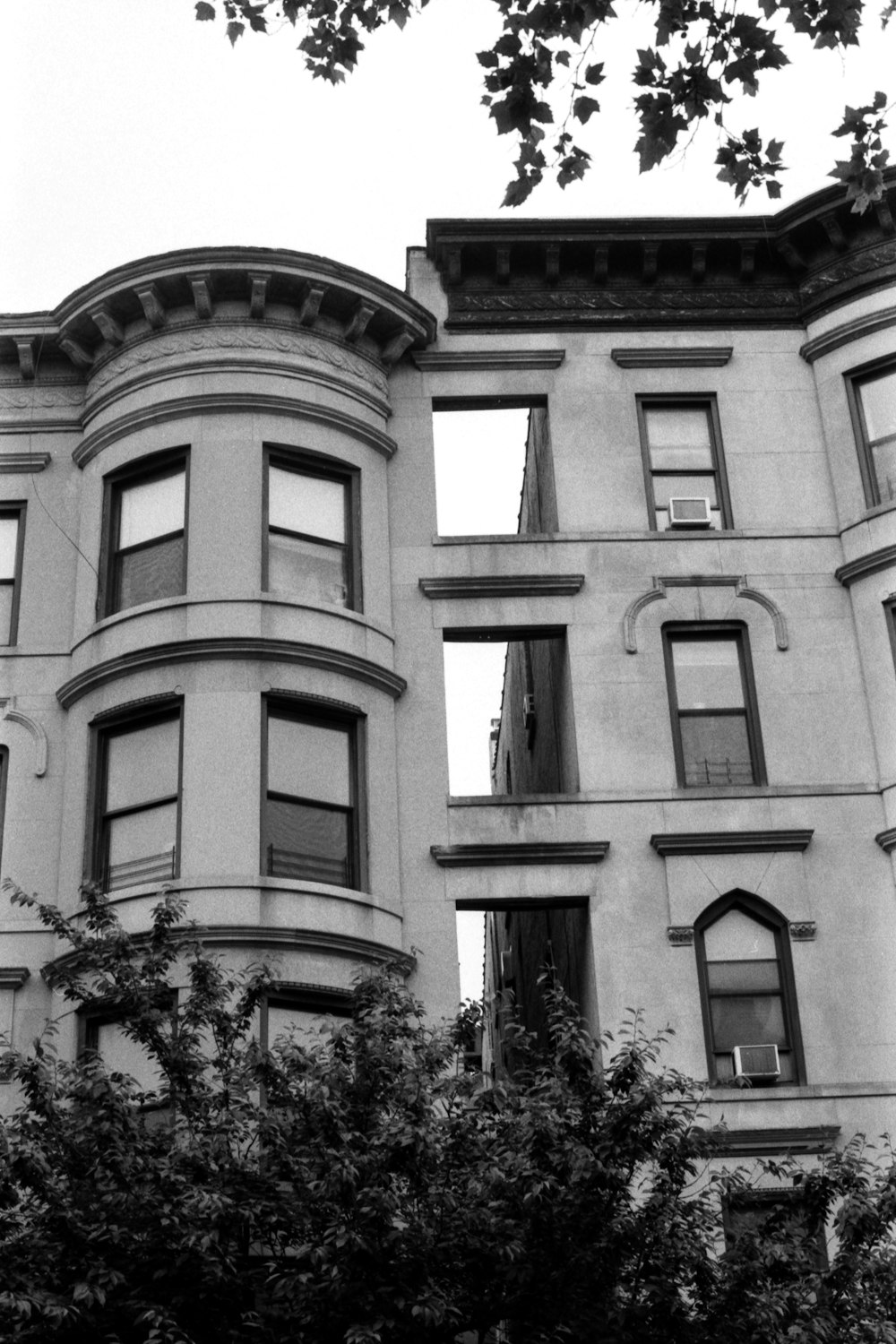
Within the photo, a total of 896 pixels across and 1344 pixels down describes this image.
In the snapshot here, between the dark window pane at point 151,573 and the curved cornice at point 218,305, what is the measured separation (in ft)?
9.13

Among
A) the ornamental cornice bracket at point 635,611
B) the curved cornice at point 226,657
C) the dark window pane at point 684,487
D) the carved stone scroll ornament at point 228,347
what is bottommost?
the curved cornice at point 226,657

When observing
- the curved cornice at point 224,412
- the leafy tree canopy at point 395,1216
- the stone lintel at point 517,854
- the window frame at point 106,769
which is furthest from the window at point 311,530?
the leafy tree canopy at point 395,1216

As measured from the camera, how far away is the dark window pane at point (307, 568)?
2106 cm

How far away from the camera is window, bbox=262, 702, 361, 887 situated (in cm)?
1947

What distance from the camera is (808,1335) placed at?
13039 mm

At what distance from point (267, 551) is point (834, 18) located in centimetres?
1093

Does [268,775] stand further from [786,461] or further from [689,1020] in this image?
[786,461]

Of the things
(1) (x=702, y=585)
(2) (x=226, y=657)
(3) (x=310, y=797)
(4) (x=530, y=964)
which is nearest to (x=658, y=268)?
(1) (x=702, y=585)

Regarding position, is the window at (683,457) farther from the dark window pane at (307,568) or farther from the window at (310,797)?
the window at (310,797)

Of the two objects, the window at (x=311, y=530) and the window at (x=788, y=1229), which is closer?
the window at (x=788, y=1229)

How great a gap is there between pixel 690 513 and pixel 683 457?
946 mm

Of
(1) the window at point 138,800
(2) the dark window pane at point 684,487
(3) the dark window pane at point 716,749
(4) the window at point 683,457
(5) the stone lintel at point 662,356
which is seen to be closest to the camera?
(1) the window at point 138,800

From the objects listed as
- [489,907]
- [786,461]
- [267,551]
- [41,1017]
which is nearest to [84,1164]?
[41,1017]

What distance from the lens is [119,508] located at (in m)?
21.9
